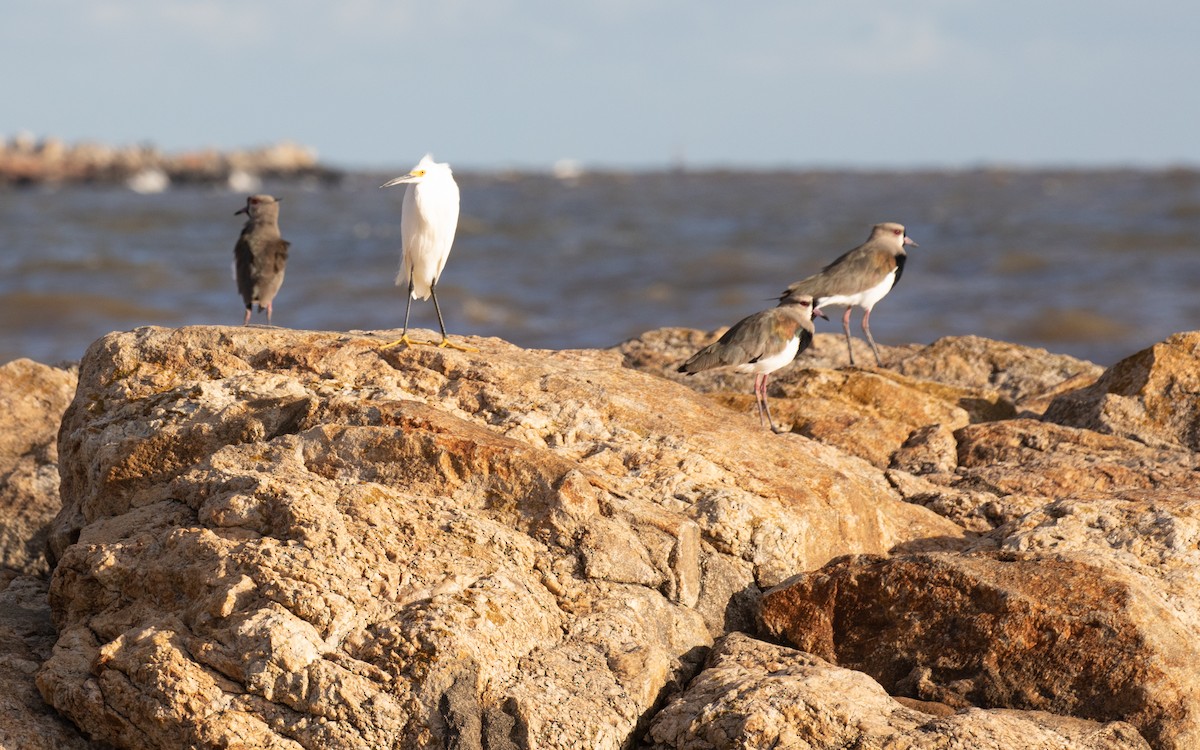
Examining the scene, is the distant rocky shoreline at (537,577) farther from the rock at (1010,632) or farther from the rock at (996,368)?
the rock at (996,368)

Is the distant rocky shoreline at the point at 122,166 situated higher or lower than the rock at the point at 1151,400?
lower

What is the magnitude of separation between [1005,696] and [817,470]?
1.28 metres

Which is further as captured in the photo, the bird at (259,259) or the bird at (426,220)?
the bird at (259,259)

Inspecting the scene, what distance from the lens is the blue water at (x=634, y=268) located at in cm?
2080

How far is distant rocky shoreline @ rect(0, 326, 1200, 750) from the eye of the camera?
12.3 feet

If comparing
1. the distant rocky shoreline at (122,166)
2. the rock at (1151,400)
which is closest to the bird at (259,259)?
the rock at (1151,400)

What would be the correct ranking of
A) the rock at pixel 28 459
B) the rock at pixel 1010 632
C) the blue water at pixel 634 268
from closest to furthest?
the rock at pixel 1010 632 < the rock at pixel 28 459 < the blue water at pixel 634 268

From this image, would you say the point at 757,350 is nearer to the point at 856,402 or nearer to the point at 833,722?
the point at 856,402

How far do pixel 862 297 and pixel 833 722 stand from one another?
545 cm

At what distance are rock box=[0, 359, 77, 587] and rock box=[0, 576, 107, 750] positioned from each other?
661 mm

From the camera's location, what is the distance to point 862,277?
344 inches

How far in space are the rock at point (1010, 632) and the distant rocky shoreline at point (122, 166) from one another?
73.7 meters

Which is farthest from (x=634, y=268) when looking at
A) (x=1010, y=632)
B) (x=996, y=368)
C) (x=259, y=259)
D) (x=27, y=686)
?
(x=27, y=686)

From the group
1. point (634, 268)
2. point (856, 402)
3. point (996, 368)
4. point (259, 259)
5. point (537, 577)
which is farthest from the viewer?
point (634, 268)
